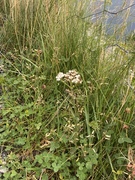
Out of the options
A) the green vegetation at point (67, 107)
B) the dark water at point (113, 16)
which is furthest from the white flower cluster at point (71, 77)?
the dark water at point (113, 16)

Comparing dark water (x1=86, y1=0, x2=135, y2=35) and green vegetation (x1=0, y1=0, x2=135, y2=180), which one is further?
dark water (x1=86, y1=0, x2=135, y2=35)

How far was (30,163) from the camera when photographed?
1748mm

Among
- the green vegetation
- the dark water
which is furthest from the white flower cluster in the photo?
the dark water

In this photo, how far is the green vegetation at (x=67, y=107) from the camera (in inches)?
64.1

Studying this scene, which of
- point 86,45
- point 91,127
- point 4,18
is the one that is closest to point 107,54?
point 86,45

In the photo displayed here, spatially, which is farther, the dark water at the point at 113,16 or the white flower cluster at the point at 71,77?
the dark water at the point at 113,16

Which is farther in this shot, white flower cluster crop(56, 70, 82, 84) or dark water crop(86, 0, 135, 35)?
dark water crop(86, 0, 135, 35)

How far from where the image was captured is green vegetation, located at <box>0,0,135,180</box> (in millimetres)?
1629

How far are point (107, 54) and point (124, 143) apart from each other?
831 mm

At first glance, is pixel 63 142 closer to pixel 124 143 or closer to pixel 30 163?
pixel 30 163

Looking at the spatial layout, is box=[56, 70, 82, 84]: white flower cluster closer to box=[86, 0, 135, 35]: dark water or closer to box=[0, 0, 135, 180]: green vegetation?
box=[0, 0, 135, 180]: green vegetation

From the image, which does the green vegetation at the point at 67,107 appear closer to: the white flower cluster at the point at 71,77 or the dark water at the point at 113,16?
the white flower cluster at the point at 71,77

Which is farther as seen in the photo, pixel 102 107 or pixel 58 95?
pixel 58 95

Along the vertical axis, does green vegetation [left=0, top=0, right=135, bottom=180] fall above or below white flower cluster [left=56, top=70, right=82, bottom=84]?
below
